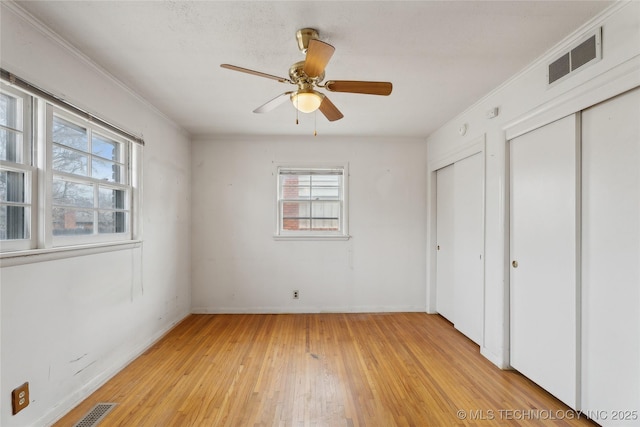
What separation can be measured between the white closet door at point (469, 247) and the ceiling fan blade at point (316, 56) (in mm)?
2066

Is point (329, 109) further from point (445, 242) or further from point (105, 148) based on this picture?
point (445, 242)

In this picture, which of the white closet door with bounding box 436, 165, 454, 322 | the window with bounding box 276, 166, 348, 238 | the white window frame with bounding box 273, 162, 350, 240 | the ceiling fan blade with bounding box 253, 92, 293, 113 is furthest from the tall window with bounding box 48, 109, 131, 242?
the white closet door with bounding box 436, 165, 454, 322

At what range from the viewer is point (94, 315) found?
2174 millimetres

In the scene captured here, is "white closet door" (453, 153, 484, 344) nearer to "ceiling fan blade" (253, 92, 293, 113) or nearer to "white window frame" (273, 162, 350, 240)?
"white window frame" (273, 162, 350, 240)

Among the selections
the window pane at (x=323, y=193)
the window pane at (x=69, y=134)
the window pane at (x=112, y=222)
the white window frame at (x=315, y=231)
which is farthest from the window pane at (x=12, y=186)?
the window pane at (x=323, y=193)

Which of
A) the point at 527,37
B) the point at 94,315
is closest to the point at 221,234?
the point at 94,315

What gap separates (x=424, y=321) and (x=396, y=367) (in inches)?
53.7

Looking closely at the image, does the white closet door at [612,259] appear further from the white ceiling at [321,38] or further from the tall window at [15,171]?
the tall window at [15,171]

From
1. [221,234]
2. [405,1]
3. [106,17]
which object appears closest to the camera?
[405,1]

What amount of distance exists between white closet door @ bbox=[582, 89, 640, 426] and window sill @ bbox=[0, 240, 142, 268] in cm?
337

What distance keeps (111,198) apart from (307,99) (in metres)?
2.01

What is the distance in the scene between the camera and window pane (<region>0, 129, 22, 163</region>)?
1620 mm

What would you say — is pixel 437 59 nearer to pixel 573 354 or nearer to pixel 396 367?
pixel 573 354

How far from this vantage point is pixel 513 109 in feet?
7.91
